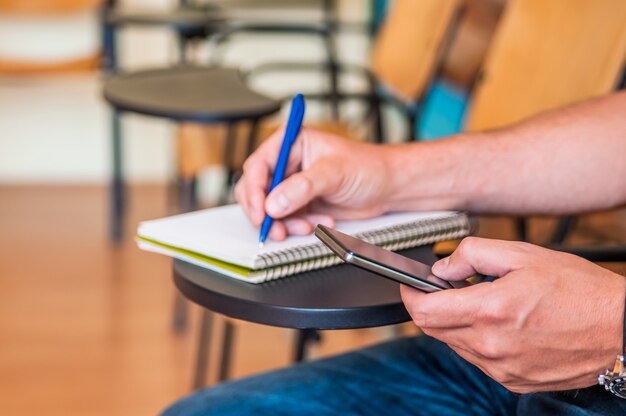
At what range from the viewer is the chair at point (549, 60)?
1.58 meters

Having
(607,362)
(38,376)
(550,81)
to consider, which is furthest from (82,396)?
(607,362)

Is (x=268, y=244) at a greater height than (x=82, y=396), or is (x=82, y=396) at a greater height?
(x=268, y=244)

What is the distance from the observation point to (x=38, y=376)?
237cm

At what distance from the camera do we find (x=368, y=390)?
101 cm

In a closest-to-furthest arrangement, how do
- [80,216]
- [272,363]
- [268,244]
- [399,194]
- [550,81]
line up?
[268,244], [399,194], [550,81], [272,363], [80,216]

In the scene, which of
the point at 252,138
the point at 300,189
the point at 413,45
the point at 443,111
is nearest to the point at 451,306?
the point at 300,189

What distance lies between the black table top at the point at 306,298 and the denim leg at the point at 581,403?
0.15 metres

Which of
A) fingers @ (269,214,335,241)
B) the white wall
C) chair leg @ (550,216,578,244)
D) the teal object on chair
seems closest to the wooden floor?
chair leg @ (550,216,578,244)

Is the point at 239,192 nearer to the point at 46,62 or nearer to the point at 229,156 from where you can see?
the point at 229,156

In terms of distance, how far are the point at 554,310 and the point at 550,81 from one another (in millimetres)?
1040

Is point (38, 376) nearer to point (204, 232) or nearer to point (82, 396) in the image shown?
point (82, 396)

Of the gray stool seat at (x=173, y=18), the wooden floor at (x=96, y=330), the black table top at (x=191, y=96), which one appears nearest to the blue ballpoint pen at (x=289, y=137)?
the wooden floor at (x=96, y=330)

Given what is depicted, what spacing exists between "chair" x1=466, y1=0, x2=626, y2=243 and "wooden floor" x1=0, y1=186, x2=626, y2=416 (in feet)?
0.72

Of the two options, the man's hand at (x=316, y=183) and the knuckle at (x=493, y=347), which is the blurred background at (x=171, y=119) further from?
the knuckle at (x=493, y=347)
